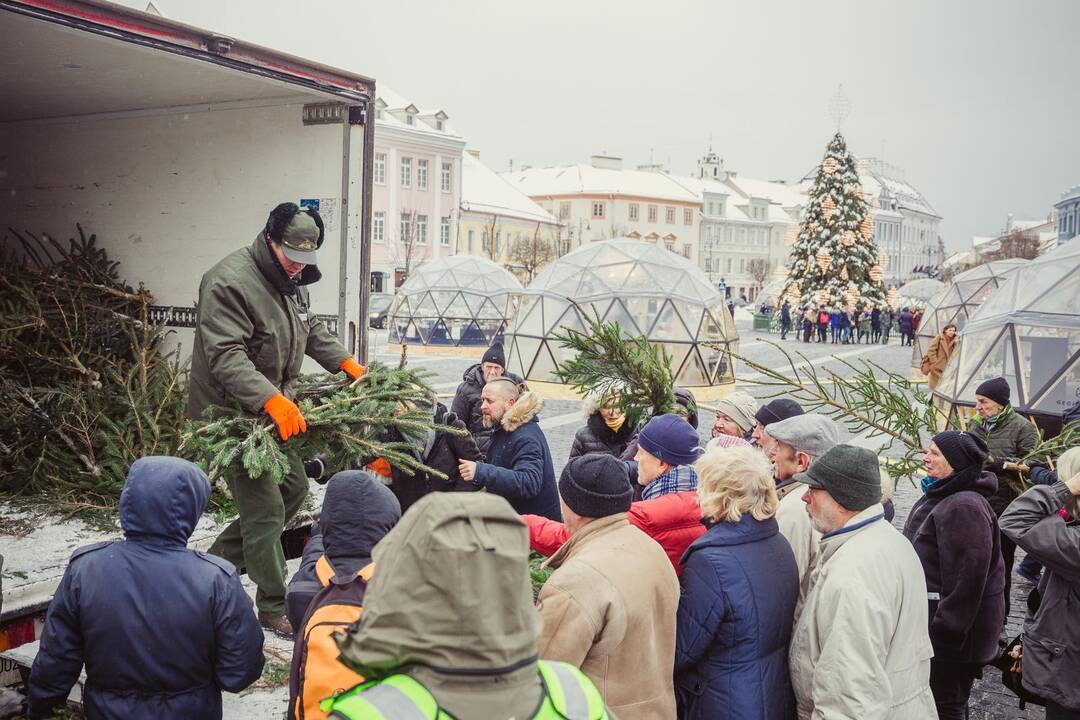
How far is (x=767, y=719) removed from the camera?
3.25 metres

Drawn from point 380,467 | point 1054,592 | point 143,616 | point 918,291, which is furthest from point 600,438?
point 918,291

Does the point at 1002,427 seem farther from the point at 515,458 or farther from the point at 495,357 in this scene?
the point at 495,357

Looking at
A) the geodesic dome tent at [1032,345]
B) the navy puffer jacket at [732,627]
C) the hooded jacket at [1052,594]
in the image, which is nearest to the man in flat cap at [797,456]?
the navy puffer jacket at [732,627]

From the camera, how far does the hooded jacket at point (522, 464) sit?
5.18 meters

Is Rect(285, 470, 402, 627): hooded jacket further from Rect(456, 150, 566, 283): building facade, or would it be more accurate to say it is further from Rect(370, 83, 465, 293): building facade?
Rect(456, 150, 566, 283): building facade

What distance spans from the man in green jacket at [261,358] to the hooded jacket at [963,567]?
3.14 metres

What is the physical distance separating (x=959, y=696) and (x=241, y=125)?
561cm

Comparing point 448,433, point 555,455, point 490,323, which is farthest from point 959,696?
point 490,323

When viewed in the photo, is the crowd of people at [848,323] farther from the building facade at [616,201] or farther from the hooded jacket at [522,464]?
the building facade at [616,201]

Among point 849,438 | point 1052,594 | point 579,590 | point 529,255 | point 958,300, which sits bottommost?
point 849,438

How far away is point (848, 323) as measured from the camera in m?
37.0

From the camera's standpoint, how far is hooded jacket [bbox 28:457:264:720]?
9.54 feet

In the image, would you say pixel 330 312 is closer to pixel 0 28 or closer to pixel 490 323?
pixel 0 28

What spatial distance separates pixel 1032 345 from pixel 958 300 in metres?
20.1
